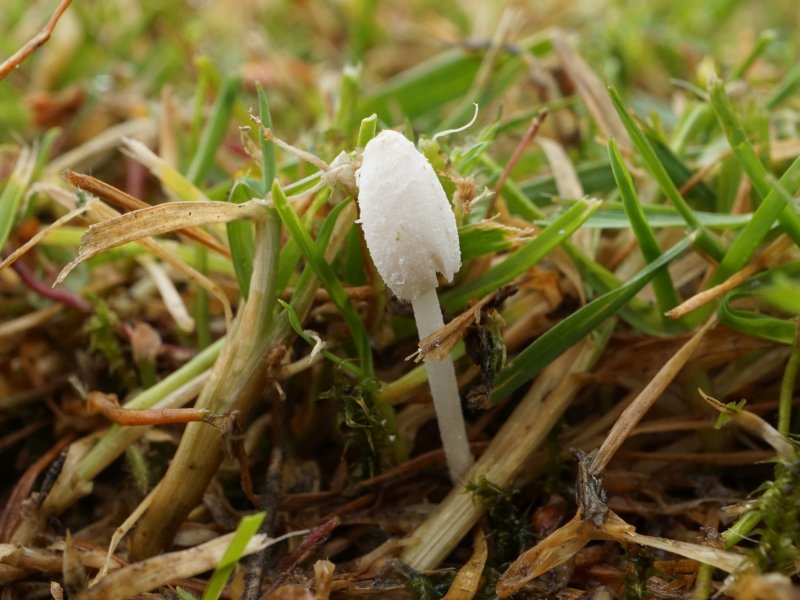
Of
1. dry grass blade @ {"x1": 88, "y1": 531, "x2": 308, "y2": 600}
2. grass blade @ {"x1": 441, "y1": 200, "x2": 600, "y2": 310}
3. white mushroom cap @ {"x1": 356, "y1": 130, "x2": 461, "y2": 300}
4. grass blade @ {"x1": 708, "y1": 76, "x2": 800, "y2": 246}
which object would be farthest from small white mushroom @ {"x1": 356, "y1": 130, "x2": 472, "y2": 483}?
grass blade @ {"x1": 708, "y1": 76, "x2": 800, "y2": 246}

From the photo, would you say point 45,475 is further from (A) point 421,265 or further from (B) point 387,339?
(A) point 421,265

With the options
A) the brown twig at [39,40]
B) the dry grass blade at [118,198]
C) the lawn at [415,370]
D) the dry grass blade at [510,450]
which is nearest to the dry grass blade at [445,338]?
the lawn at [415,370]

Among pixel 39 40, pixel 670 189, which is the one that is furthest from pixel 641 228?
pixel 39 40

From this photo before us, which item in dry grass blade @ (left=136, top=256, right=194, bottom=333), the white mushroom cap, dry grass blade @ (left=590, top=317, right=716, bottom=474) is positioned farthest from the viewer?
dry grass blade @ (left=136, top=256, right=194, bottom=333)

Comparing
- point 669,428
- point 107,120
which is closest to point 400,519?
point 669,428

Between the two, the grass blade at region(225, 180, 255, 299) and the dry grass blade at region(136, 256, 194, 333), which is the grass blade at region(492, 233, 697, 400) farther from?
the dry grass blade at region(136, 256, 194, 333)
